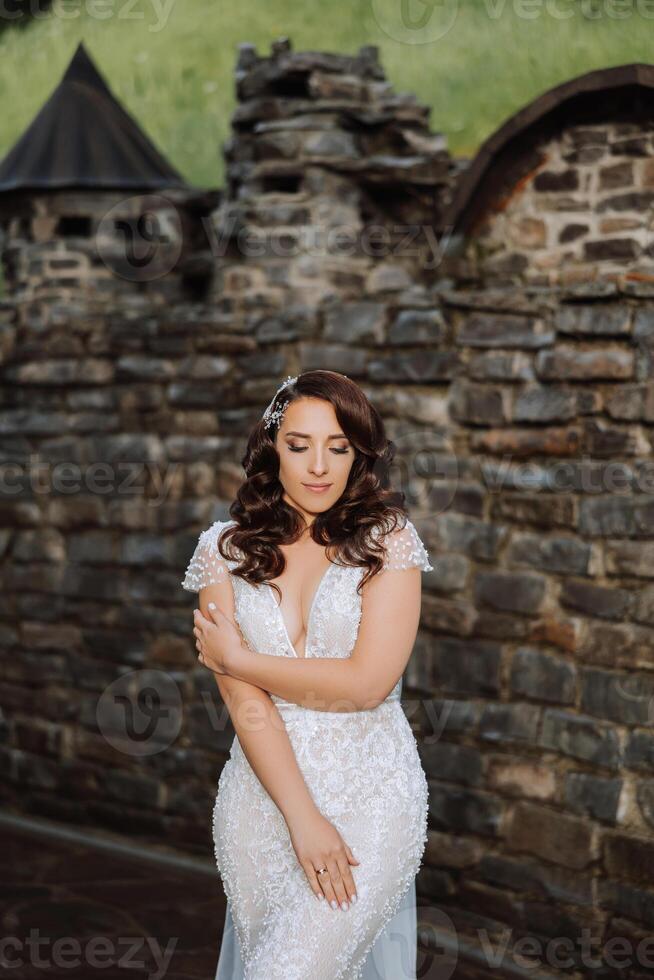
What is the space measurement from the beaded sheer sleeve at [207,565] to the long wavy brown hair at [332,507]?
3cm

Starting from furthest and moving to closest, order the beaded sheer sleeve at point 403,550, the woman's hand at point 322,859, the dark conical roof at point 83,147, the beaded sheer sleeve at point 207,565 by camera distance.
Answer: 1. the dark conical roof at point 83,147
2. the beaded sheer sleeve at point 207,565
3. the beaded sheer sleeve at point 403,550
4. the woman's hand at point 322,859

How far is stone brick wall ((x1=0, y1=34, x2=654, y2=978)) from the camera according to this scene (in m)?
4.98

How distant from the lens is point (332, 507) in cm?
317

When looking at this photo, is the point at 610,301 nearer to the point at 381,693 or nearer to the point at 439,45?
the point at 381,693

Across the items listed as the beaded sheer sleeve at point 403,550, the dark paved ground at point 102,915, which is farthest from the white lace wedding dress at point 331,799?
the dark paved ground at point 102,915

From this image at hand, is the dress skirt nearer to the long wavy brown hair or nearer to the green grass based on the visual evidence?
the long wavy brown hair

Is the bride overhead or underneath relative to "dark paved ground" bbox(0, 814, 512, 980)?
overhead

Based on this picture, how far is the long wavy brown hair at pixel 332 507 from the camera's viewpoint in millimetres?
3068

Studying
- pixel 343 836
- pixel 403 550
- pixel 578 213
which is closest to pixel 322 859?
pixel 343 836

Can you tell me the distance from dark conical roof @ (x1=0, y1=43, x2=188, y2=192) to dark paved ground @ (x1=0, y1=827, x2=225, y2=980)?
14.5 ft

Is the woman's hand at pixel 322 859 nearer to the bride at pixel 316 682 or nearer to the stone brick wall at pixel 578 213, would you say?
the bride at pixel 316 682

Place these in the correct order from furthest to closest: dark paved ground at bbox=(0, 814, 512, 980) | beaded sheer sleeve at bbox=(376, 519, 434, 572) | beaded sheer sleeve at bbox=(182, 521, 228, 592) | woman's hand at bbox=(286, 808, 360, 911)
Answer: dark paved ground at bbox=(0, 814, 512, 980), beaded sheer sleeve at bbox=(182, 521, 228, 592), beaded sheer sleeve at bbox=(376, 519, 434, 572), woman's hand at bbox=(286, 808, 360, 911)

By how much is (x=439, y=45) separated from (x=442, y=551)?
4966mm

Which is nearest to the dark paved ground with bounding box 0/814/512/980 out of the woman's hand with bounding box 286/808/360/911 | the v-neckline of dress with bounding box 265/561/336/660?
the woman's hand with bounding box 286/808/360/911
